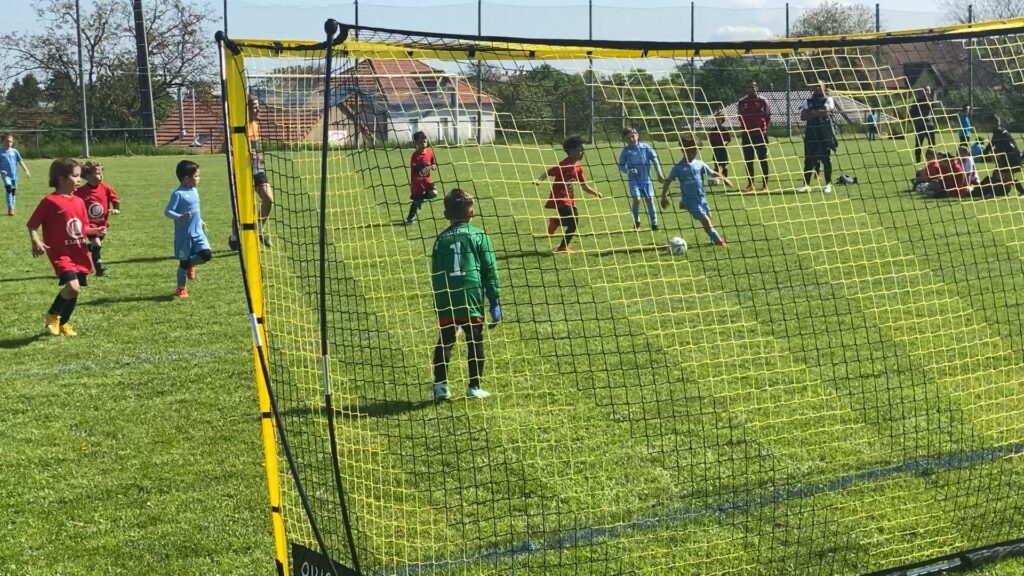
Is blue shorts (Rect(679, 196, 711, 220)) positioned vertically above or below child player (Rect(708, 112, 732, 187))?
below

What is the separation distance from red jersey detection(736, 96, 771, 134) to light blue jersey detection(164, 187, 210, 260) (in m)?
6.69

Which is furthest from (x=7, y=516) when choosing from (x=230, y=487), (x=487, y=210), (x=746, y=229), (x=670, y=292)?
(x=746, y=229)

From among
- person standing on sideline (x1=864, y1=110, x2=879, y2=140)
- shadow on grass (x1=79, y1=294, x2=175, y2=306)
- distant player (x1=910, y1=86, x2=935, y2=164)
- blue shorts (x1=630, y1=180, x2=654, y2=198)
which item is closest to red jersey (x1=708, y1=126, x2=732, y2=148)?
person standing on sideline (x1=864, y1=110, x2=879, y2=140)

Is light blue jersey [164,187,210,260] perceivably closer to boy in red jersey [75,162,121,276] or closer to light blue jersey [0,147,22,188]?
boy in red jersey [75,162,121,276]

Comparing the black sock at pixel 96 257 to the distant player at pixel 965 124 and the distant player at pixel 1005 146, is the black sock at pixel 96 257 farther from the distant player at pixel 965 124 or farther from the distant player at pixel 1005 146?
the distant player at pixel 1005 146

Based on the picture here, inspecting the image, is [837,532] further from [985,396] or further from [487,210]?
[487,210]

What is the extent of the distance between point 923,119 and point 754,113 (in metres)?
1.00

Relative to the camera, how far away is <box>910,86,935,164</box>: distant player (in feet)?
19.4

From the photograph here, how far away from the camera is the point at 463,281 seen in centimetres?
668

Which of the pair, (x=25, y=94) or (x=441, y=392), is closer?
(x=441, y=392)

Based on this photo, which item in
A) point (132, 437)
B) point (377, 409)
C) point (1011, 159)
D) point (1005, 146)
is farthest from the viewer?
point (1011, 159)

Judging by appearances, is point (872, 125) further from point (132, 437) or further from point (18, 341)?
point (18, 341)

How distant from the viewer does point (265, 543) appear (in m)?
4.73

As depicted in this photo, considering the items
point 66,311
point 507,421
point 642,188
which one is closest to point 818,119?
point 507,421
